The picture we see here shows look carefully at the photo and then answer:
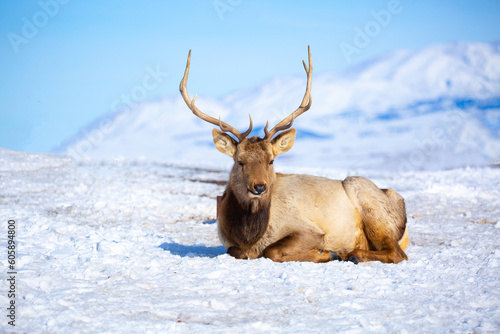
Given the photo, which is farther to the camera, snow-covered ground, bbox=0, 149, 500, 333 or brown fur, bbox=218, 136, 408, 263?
brown fur, bbox=218, 136, 408, 263

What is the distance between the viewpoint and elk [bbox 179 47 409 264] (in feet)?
23.7

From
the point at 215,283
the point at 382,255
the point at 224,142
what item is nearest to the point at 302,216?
the point at 382,255

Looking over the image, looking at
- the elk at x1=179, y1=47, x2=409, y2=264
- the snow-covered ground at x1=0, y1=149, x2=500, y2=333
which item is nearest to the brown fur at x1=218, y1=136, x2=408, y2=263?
the elk at x1=179, y1=47, x2=409, y2=264

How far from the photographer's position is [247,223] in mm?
7297

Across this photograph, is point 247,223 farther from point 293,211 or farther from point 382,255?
point 382,255

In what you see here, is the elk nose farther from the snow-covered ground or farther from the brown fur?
the snow-covered ground

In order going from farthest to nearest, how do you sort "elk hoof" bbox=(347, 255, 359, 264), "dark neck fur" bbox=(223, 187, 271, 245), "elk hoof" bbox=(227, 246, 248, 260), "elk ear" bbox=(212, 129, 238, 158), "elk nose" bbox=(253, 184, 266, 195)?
"elk ear" bbox=(212, 129, 238, 158) → "dark neck fur" bbox=(223, 187, 271, 245) → "elk hoof" bbox=(227, 246, 248, 260) → "elk hoof" bbox=(347, 255, 359, 264) → "elk nose" bbox=(253, 184, 266, 195)

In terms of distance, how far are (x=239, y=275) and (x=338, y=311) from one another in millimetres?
1573

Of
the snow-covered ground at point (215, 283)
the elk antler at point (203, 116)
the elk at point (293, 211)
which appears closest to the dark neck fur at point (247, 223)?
the elk at point (293, 211)

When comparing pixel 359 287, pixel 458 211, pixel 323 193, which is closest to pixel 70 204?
pixel 323 193

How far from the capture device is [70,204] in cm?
1274

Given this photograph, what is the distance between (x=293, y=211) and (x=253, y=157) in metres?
1.20

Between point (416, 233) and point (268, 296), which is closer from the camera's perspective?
point (268, 296)

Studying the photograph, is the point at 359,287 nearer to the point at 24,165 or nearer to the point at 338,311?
the point at 338,311
